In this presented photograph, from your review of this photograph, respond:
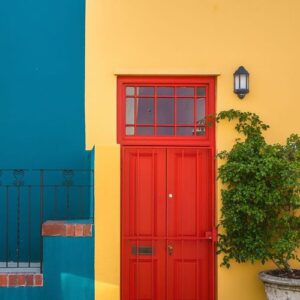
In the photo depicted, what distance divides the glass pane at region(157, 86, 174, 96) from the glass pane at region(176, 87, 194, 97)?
0.24 feet

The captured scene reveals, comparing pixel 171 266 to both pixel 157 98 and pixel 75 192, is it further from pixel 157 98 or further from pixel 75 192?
pixel 157 98

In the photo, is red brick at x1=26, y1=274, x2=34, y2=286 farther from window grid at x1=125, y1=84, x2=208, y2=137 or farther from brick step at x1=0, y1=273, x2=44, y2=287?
window grid at x1=125, y1=84, x2=208, y2=137

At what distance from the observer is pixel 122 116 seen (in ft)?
27.2

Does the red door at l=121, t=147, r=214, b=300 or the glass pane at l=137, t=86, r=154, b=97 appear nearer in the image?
the red door at l=121, t=147, r=214, b=300

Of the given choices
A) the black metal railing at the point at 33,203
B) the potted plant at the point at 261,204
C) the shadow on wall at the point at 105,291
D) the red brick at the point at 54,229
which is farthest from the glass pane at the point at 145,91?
the shadow on wall at the point at 105,291

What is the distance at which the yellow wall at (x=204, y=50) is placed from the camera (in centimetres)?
824

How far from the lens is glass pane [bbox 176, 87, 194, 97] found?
27.5ft

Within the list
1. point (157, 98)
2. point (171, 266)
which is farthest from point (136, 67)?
point (171, 266)

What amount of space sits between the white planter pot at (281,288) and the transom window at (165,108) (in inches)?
76.0

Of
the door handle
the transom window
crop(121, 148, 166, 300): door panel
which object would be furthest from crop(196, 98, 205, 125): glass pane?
the door handle

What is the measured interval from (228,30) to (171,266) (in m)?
2.92

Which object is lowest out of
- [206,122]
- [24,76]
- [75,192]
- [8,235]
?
[8,235]

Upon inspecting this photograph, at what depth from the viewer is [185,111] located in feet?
27.6

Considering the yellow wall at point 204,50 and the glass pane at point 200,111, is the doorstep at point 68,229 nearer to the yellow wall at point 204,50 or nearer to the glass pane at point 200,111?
the yellow wall at point 204,50
